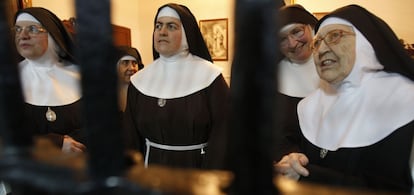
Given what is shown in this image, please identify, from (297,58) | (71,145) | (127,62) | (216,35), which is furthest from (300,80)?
(216,35)

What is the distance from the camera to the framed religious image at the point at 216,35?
429 cm

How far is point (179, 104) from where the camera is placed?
2045 mm

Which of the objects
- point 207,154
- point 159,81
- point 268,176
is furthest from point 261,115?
point 159,81

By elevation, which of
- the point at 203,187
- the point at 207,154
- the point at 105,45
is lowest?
the point at 207,154

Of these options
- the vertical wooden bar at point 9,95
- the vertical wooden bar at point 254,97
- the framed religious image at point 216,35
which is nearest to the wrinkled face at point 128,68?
the framed religious image at point 216,35

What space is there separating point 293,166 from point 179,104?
93 cm

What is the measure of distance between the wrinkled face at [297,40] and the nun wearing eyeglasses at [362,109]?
1.62 feet

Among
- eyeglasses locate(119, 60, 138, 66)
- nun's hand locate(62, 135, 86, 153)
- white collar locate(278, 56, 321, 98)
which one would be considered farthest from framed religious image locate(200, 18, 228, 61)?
nun's hand locate(62, 135, 86, 153)

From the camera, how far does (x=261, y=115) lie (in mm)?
216

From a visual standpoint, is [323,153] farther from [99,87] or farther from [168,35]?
[99,87]

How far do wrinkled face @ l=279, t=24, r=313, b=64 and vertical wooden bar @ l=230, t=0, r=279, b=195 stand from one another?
180 cm

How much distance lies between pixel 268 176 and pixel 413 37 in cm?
470

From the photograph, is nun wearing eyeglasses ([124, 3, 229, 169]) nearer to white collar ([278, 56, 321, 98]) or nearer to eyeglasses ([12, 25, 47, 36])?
white collar ([278, 56, 321, 98])

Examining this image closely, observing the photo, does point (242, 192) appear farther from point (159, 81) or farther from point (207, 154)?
point (159, 81)
